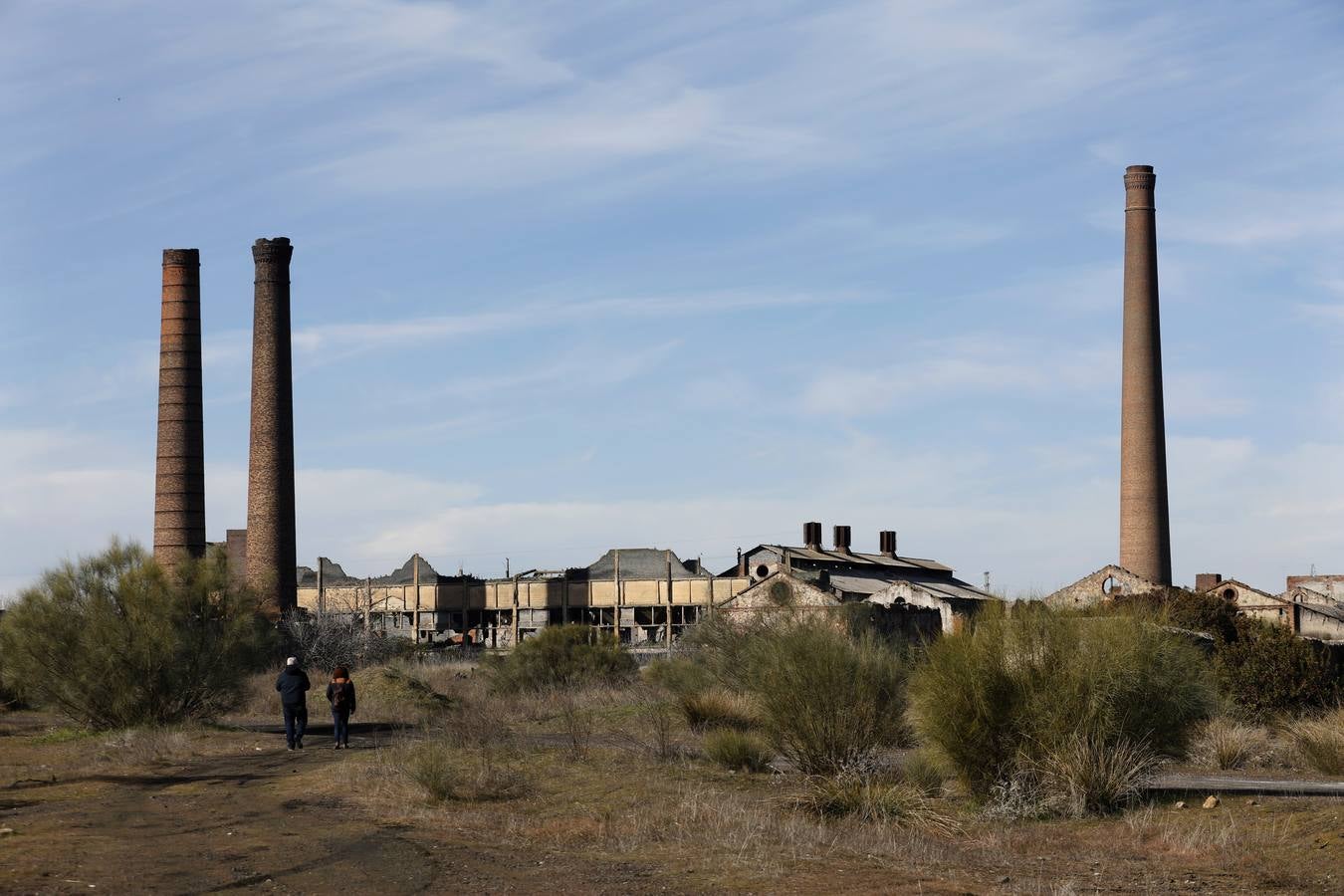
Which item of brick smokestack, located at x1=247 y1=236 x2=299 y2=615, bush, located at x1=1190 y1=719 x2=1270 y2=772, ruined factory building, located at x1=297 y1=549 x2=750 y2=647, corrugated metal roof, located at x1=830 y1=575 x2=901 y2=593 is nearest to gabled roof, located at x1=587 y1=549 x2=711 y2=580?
ruined factory building, located at x1=297 y1=549 x2=750 y2=647

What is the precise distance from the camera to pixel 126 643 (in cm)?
2823

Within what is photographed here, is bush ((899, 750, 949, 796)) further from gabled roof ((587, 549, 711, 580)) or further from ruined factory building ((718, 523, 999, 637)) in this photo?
gabled roof ((587, 549, 711, 580))

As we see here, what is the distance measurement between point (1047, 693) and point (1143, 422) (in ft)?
127

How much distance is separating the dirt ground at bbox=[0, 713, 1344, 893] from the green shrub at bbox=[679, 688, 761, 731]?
18.6 ft

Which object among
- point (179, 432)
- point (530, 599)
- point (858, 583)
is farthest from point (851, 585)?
point (179, 432)

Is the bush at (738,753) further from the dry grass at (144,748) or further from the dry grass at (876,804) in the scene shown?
the dry grass at (144,748)

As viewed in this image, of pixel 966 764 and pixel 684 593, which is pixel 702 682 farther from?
pixel 684 593

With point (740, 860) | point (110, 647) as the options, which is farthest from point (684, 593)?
point (740, 860)

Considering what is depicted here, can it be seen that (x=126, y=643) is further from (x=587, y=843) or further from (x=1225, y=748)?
(x=1225, y=748)

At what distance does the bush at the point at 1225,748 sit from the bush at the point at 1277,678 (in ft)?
18.4

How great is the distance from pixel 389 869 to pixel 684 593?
58942mm

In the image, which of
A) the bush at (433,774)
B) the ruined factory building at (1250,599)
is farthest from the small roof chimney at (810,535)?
the bush at (433,774)

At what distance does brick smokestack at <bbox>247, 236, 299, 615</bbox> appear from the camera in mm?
57500

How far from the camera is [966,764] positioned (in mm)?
19344
